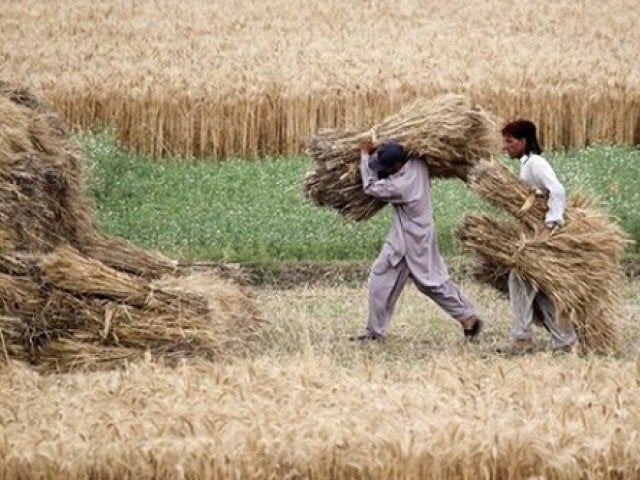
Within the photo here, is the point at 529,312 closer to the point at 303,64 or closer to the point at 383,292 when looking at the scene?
the point at 383,292

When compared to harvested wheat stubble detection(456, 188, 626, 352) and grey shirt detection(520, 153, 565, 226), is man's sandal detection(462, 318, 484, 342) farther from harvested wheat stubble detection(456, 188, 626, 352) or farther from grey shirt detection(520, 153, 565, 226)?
grey shirt detection(520, 153, 565, 226)

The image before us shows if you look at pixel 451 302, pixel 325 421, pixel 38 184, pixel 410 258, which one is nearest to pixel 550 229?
pixel 451 302

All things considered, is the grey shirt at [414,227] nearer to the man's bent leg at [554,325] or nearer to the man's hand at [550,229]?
the man's bent leg at [554,325]

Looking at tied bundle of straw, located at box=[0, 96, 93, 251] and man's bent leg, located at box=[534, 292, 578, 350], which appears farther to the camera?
man's bent leg, located at box=[534, 292, 578, 350]

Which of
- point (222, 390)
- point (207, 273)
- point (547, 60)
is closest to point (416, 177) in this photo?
point (207, 273)

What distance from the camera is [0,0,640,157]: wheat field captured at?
24969 mm

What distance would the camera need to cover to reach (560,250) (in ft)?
45.6

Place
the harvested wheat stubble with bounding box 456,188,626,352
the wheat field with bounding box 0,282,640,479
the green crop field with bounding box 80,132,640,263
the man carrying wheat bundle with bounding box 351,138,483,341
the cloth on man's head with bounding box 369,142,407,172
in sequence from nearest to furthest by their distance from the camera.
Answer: the wheat field with bounding box 0,282,640,479 → the harvested wheat stubble with bounding box 456,188,626,352 → the cloth on man's head with bounding box 369,142,407,172 → the man carrying wheat bundle with bounding box 351,138,483,341 → the green crop field with bounding box 80,132,640,263

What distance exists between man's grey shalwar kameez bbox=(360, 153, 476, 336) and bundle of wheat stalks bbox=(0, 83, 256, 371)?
1.06 metres

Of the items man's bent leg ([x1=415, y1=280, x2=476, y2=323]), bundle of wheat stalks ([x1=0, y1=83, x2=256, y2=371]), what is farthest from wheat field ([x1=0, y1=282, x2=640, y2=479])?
man's bent leg ([x1=415, y1=280, x2=476, y2=323])

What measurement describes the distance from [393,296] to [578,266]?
160cm

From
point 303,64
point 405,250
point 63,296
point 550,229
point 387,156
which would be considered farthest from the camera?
point 303,64

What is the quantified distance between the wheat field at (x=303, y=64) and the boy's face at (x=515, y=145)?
980 cm

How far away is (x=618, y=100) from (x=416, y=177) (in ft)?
37.2
